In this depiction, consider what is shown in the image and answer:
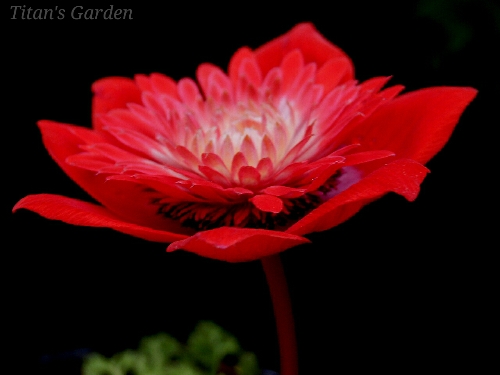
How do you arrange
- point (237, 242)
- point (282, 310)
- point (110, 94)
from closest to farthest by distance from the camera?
point (237, 242)
point (282, 310)
point (110, 94)

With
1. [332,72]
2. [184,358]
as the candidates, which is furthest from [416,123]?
[184,358]

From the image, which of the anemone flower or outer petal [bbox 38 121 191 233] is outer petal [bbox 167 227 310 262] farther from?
outer petal [bbox 38 121 191 233]

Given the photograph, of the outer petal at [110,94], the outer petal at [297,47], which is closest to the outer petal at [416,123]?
the outer petal at [297,47]

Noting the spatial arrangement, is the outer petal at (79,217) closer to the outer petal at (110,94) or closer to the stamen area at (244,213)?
the stamen area at (244,213)

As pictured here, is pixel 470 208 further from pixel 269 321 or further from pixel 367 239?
pixel 269 321

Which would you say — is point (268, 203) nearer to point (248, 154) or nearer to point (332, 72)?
point (248, 154)

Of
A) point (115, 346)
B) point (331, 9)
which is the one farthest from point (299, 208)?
point (115, 346)

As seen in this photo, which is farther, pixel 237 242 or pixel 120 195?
pixel 120 195
